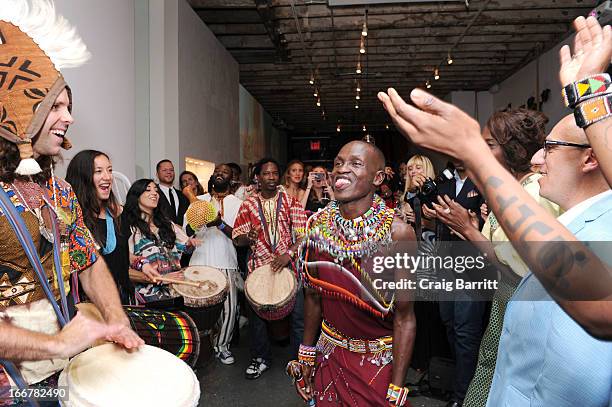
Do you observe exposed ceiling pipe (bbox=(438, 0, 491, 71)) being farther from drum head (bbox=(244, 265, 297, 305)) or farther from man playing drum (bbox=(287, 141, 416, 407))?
man playing drum (bbox=(287, 141, 416, 407))

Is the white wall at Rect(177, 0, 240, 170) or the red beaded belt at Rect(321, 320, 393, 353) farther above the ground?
the white wall at Rect(177, 0, 240, 170)

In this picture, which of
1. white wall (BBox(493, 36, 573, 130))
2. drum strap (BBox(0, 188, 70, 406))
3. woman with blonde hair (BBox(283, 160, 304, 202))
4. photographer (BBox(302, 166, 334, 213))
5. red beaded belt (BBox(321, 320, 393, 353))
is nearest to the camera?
drum strap (BBox(0, 188, 70, 406))

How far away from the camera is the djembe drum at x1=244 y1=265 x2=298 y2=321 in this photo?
156 inches

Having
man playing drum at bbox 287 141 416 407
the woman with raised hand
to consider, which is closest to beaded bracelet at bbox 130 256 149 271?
man playing drum at bbox 287 141 416 407

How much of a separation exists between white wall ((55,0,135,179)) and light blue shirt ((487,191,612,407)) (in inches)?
168

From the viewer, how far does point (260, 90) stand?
650 inches

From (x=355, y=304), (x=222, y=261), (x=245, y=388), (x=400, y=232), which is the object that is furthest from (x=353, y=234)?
(x=222, y=261)

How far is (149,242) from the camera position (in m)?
4.12

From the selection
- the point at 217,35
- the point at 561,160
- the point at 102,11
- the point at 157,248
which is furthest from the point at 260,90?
the point at 561,160

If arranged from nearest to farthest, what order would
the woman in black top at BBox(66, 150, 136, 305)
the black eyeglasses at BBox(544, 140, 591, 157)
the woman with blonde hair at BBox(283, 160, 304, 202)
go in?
1. the black eyeglasses at BBox(544, 140, 591, 157)
2. the woman in black top at BBox(66, 150, 136, 305)
3. the woman with blonde hair at BBox(283, 160, 304, 202)

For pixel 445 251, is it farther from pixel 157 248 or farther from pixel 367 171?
pixel 157 248

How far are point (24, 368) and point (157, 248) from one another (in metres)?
2.43

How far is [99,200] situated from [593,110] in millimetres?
3294

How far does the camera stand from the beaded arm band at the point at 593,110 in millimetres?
926
